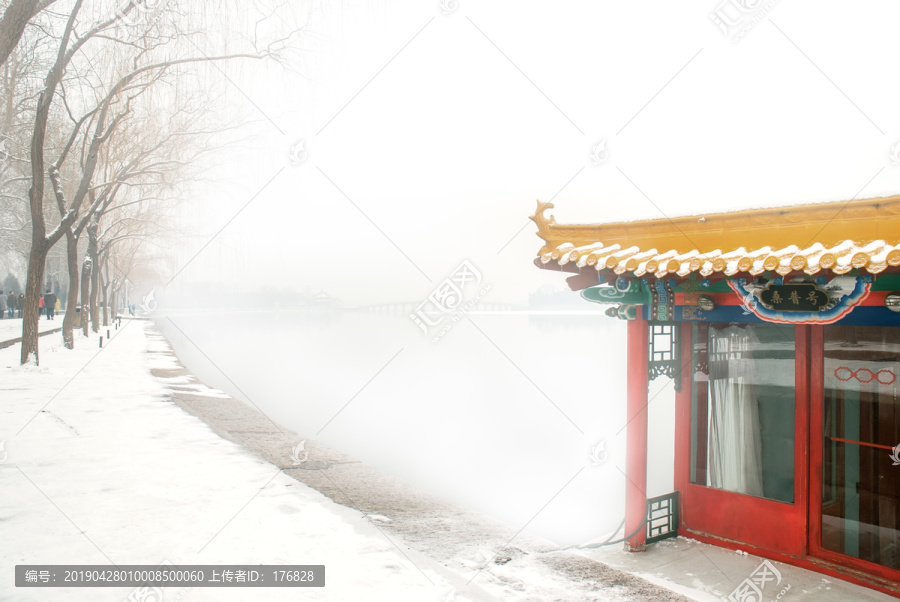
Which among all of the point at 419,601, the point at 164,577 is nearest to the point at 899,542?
the point at 419,601

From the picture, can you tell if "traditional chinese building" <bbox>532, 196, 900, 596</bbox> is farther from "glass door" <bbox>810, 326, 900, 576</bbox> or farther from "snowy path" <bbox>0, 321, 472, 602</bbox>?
"snowy path" <bbox>0, 321, 472, 602</bbox>

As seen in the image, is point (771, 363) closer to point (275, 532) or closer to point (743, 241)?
point (743, 241)

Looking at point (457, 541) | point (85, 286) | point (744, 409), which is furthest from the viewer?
point (85, 286)

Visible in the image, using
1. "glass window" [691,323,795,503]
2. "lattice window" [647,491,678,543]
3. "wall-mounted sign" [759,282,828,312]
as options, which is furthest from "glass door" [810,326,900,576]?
"lattice window" [647,491,678,543]

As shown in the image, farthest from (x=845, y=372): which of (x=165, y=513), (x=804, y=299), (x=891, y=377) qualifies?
(x=165, y=513)

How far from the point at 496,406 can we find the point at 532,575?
17.9 metres

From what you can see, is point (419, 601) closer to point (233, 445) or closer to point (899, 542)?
point (899, 542)

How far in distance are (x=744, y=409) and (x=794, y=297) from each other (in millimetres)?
1188

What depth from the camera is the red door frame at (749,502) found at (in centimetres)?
478

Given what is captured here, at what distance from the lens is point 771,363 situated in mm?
5074

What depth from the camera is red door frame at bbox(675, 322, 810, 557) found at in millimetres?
4781

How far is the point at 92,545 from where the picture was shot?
4488 millimetres

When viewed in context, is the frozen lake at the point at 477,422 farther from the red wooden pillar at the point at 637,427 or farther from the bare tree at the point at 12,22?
the bare tree at the point at 12,22

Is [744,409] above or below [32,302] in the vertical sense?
below
